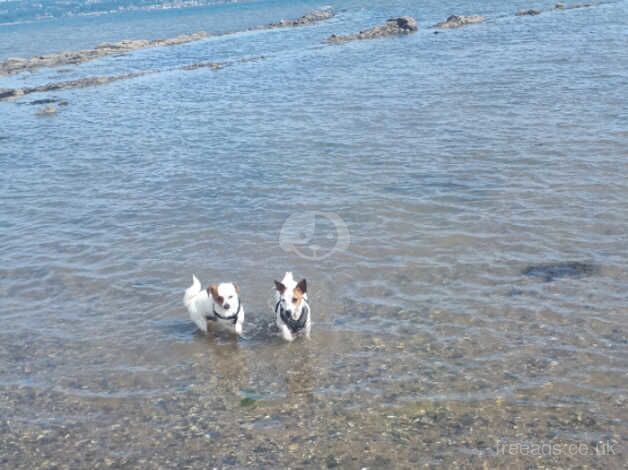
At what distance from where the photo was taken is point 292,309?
924 centimetres

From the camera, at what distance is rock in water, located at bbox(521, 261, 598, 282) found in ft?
35.0

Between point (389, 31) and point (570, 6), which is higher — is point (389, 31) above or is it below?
below

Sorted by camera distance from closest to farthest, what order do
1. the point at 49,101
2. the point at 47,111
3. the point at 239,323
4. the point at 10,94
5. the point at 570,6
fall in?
the point at 239,323 < the point at 47,111 < the point at 49,101 < the point at 10,94 < the point at 570,6

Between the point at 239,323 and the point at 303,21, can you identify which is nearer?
the point at 239,323

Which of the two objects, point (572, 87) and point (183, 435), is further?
point (572, 87)

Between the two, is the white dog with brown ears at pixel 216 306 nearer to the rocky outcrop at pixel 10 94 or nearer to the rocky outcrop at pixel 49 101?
the rocky outcrop at pixel 49 101

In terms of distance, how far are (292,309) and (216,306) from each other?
123 cm

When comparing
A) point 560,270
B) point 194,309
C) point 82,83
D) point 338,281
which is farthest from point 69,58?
point 560,270

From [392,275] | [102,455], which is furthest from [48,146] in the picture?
[102,455]

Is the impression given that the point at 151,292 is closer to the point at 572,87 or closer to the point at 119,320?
the point at 119,320

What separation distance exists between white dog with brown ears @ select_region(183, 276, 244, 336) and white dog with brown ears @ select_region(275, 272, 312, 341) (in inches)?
26.3

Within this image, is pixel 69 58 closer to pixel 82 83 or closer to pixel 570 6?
pixel 82 83

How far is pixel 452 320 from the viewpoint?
977 cm

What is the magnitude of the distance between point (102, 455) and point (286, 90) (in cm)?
2561
